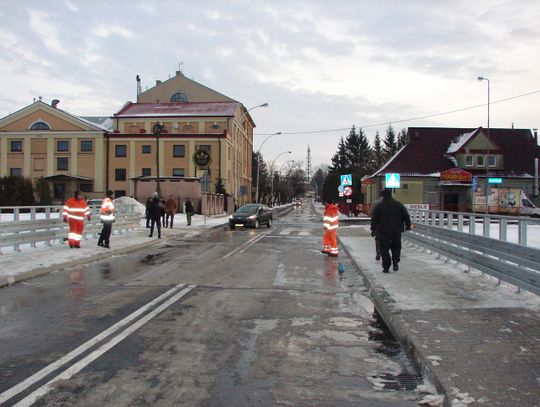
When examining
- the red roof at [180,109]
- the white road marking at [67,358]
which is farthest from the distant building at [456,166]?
the white road marking at [67,358]

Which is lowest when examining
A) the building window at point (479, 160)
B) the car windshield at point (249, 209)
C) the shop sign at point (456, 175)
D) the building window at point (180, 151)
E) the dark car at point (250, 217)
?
the dark car at point (250, 217)

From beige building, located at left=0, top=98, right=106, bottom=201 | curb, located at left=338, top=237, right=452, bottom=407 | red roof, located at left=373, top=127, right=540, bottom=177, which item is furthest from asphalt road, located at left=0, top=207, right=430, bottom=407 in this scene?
beige building, located at left=0, top=98, right=106, bottom=201

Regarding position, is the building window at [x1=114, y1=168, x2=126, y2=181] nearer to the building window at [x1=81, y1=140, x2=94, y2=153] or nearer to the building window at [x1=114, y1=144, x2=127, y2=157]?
the building window at [x1=114, y1=144, x2=127, y2=157]

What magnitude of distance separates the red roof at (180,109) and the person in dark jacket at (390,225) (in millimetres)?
52072

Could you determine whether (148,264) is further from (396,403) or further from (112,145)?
(112,145)

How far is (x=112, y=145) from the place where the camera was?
59438 mm

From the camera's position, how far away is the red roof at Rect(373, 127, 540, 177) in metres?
49.5

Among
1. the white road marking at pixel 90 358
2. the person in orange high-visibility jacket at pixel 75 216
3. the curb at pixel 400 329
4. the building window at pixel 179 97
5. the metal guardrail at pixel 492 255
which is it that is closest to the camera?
the white road marking at pixel 90 358

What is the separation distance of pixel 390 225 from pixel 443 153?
142ft

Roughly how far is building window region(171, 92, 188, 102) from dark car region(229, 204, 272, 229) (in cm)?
4415

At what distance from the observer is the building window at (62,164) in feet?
195

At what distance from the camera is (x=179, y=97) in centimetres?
7225

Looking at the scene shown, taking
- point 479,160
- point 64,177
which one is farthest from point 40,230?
point 64,177

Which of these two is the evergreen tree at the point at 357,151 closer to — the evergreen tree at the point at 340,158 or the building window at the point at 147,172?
the evergreen tree at the point at 340,158
